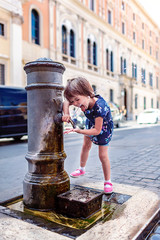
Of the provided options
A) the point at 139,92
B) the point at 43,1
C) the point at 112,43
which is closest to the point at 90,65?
the point at 112,43

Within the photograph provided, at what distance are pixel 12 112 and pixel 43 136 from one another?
20.9ft

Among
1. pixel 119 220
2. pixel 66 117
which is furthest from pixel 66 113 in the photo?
pixel 119 220

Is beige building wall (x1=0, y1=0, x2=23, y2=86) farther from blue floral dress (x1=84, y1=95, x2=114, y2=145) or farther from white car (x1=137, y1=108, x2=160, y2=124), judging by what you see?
blue floral dress (x1=84, y1=95, x2=114, y2=145)

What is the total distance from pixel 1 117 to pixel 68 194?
20.8 ft

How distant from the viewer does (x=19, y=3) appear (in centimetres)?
1534

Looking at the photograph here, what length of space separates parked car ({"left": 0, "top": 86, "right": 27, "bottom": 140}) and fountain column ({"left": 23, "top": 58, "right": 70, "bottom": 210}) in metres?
6.11

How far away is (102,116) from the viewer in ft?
8.05

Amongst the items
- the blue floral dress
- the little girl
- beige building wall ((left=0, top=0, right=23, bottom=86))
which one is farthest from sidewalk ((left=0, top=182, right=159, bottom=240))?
beige building wall ((left=0, top=0, right=23, bottom=86))

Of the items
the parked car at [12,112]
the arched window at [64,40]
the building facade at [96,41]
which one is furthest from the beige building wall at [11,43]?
the parked car at [12,112]

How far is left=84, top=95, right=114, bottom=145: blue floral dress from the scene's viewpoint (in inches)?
97.4

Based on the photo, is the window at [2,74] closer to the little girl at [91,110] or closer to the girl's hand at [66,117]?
the little girl at [91,110]

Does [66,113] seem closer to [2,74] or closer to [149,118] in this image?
[2,74]

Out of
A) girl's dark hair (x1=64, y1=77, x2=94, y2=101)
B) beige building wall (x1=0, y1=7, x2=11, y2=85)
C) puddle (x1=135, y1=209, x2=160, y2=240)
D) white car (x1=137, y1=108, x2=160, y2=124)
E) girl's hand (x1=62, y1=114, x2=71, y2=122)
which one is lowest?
puddle (x1=135, y1=209, x2=160, y2=240)

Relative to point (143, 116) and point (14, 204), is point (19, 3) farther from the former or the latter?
point (14, 204)
